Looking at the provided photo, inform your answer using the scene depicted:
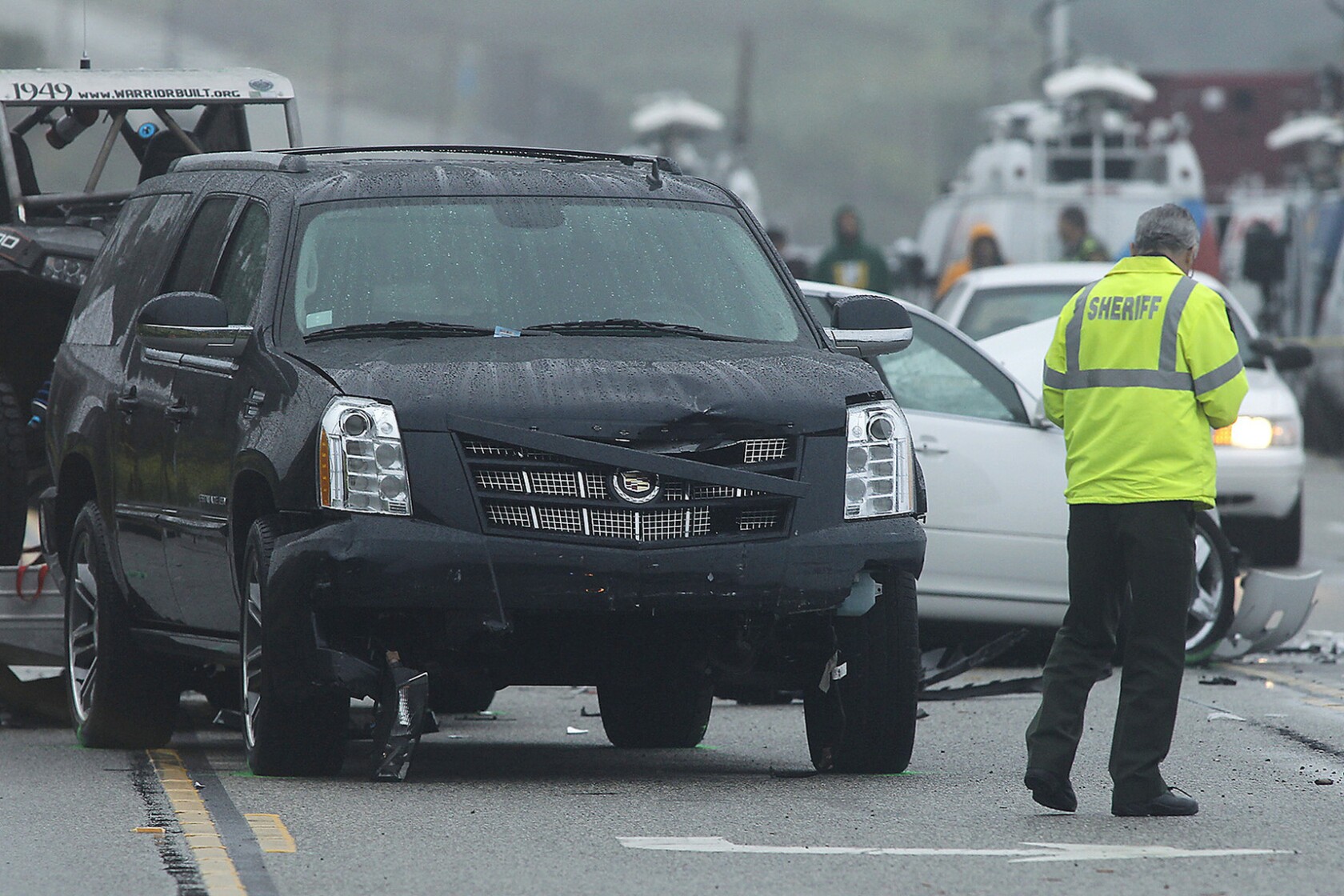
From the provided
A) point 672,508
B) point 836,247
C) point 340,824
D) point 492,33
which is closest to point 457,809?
point 340,824

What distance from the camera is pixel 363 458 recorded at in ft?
25.8

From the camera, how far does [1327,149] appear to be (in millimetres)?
38969

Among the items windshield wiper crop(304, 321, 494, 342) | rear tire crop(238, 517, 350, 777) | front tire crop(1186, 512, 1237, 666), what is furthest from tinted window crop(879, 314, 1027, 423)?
rear tire crop(238, 517, 350, 777)

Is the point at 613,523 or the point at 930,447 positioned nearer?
the point at 613,523

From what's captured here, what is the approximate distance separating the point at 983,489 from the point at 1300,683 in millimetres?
1600

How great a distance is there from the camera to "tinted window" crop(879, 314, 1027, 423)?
11.7 metres

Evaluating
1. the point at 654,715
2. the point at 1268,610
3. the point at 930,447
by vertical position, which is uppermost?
the point at 930,447

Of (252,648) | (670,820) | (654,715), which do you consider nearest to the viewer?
(670,820)

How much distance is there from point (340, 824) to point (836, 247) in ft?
51.8

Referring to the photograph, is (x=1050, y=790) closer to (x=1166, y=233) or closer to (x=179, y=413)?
(x=1166, y=233)

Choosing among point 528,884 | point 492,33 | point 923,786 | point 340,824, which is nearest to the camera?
point 528,884

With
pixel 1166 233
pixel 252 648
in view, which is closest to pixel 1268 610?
pixel 1166 233

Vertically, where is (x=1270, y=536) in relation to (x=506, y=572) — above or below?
below

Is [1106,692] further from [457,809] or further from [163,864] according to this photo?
[163,864]
